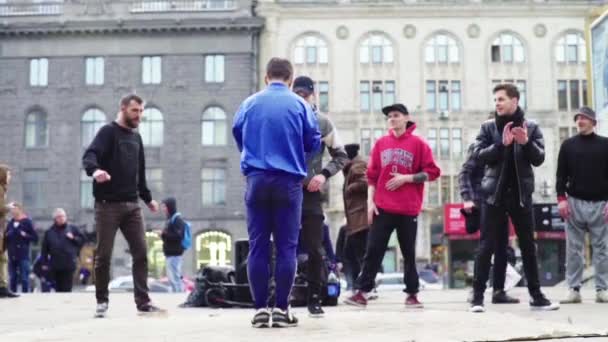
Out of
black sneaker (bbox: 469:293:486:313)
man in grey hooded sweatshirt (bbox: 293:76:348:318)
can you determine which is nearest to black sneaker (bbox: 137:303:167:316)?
man in grey hooded sweatshirt (bbox: 293:76:348:318)

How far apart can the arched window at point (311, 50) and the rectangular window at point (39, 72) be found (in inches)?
516

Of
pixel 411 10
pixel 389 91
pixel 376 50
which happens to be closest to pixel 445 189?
pixel 389 91

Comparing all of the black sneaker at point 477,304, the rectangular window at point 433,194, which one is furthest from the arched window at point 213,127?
the black sneaker at point 477,304

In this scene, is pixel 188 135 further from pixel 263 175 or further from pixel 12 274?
pixel 263 175

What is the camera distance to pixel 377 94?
1941 inches

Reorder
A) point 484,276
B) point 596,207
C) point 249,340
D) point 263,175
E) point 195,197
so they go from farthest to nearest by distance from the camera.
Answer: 1. point 195,197
2. point 596,207
3. point 484,276
4. point 263,175
5. point 249,340

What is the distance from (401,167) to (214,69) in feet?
132

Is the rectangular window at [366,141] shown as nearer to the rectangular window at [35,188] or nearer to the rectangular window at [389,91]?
the rectangular window at [389,91]

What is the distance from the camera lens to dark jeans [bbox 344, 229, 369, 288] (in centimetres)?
1323

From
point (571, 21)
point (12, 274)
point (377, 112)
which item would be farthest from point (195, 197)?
point (12, 274)

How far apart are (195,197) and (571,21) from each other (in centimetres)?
2148

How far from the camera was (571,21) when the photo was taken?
49094 mm

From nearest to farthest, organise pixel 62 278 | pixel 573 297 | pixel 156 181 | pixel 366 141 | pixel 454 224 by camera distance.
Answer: pixel 573 297, pixel 62 278, pixel 454 224, pixel 156 181, pixel 366 141

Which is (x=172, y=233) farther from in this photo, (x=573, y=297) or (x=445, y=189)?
(x=445, y=189)
